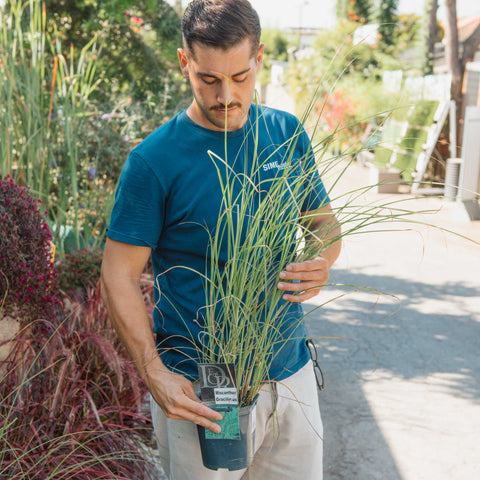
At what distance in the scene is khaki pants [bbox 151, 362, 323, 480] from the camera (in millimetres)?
1673

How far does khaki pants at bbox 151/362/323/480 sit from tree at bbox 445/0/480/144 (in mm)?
10356

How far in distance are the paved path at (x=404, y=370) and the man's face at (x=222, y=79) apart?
59cm

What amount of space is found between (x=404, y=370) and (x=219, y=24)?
3215 millimetres

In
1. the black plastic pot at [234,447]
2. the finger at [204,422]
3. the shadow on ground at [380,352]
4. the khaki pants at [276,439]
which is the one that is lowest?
the shadow on ground at [380,352]

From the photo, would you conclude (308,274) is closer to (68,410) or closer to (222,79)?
(222,79)

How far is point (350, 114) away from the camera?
14352 millimetres

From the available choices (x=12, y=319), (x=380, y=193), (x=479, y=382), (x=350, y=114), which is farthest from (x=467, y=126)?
(x=12, y=319)

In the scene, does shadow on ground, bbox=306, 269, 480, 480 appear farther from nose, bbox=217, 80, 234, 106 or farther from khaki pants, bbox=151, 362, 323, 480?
nose, bbox=217, 80, 234, 106

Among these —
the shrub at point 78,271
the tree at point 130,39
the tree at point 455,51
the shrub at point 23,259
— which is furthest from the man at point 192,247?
the tree at point 455,51

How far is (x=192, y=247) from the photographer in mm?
1603

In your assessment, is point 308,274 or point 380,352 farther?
point 380,352

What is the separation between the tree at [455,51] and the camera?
1109cm

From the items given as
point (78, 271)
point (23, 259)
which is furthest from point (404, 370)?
point (23, 259)

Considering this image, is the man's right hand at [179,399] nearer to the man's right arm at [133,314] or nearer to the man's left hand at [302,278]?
the man's right arm at [133,314]
